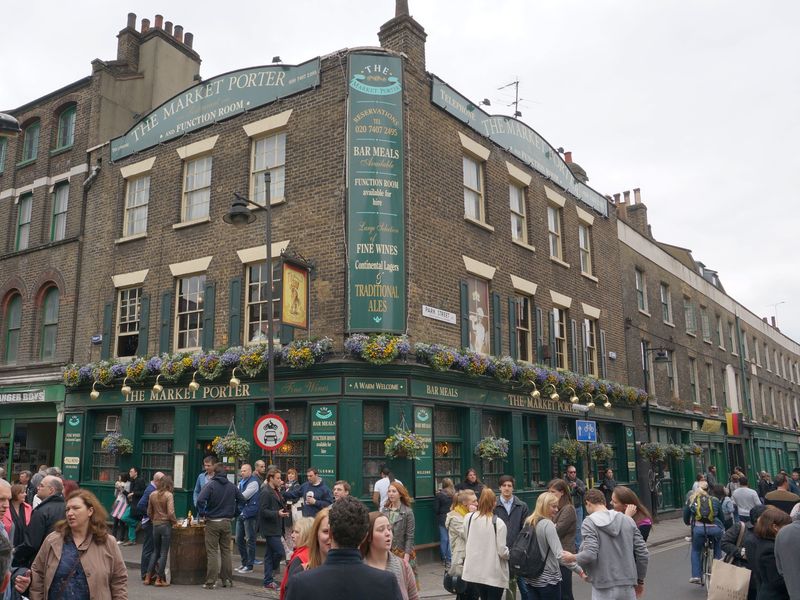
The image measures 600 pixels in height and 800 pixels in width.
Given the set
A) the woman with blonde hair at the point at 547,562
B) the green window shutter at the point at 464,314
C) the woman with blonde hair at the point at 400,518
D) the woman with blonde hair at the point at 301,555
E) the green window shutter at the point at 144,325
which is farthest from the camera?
the green window shutter at the point at 144,325

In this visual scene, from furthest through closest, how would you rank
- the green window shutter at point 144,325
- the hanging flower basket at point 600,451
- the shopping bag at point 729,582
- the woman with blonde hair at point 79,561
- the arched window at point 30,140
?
the arched window at point 30,140
the hanging flower basket at point 600,451
the green window shutter at point 144,325
the shopping bag at point 729,582
the woman with blonde hair at point 79,561

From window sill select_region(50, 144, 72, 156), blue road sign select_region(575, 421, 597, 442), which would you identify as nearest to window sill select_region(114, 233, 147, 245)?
window sill select_region(50, 144, 72, 156)

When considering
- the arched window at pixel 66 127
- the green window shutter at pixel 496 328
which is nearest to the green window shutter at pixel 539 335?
the green window shutter at pixel 496 328

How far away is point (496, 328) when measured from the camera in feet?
56.8

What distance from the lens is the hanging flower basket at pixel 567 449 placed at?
1867cm

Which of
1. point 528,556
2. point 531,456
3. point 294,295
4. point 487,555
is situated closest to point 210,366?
point 294,295

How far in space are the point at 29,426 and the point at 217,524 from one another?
13185 millimetres

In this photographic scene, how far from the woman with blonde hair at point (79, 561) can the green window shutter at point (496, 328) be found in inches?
505

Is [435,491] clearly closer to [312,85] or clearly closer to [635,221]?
[312,85]

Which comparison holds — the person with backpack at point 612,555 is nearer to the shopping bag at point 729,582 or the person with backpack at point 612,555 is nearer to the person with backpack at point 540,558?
the person with backpack at point 540,558

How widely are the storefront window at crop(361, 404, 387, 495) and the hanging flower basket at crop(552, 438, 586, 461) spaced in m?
6.47

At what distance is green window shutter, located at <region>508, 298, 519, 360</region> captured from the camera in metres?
17.8

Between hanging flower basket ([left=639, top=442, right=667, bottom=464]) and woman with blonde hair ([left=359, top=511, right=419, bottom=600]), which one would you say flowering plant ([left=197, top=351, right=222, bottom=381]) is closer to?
woman with blonde hair ([left=359, top=511, right=419, bottom=600])

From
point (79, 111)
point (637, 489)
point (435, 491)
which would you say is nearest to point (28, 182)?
point (79, 111)
